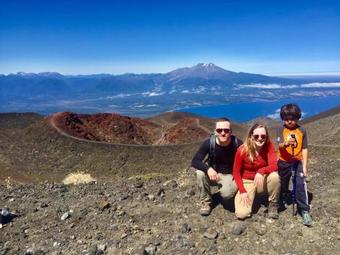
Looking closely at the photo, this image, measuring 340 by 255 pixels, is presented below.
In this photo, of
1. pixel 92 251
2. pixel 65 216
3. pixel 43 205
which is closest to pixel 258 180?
pixel 92 251

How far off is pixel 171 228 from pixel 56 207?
3.22 m

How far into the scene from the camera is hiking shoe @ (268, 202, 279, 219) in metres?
7.16

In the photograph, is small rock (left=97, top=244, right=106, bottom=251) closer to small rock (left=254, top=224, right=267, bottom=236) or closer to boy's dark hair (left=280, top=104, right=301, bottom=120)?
small rock (left=254, top=224, right=267, bottom=236)

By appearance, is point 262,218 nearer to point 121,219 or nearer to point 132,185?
point 121,219

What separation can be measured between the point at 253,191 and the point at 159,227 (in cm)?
185

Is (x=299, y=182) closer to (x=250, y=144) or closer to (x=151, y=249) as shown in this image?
(x=250, y=144)

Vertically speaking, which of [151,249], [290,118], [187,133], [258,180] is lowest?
[187,133]

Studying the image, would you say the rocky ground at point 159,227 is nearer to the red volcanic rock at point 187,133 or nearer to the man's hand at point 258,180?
the man's hand at point 258,180

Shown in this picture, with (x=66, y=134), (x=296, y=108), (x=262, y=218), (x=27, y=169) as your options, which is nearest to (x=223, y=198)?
(x=262, y=218)

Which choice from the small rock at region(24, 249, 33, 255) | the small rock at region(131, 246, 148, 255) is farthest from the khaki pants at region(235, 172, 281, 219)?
the small rock at region(24, 249, 33, 255)

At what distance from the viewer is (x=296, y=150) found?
23.4ft

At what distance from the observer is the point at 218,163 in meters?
7.38

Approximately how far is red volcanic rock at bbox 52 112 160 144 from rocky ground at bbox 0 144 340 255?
31.8 metres

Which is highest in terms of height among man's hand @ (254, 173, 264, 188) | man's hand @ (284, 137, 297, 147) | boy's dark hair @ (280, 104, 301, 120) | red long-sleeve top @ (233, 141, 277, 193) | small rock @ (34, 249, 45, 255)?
boy's dark hair @ (280, 104, 301, 120)
